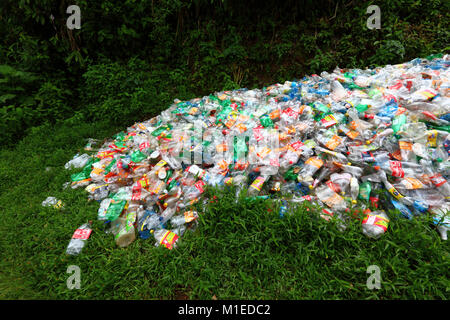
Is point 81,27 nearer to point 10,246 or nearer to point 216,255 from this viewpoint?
point 10,246

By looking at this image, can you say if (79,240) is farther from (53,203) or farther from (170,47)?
(170,47)

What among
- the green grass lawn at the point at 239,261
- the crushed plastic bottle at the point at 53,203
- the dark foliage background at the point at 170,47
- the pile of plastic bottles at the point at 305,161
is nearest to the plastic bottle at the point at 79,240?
the green grass lawn at the point at 239,261

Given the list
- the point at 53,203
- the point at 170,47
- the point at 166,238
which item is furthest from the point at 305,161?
the point at 170,47

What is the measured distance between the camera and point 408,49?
4.24 meters

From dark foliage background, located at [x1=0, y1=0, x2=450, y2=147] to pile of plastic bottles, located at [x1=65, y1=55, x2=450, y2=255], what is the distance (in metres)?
1.77

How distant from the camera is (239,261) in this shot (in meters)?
1.60

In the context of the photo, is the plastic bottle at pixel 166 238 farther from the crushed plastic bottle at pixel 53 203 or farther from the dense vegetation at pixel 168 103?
the crushed plastic bottle at pixel 53 203

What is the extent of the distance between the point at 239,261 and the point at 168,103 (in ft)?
11.9

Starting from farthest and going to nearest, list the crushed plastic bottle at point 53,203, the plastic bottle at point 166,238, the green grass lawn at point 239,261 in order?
the crushed plastic bottle at point 53,203
the plastic bottle at point 166,238
the green grass lawn at point 239,261

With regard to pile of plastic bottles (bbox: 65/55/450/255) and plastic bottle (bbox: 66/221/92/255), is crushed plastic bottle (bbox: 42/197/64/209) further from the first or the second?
plastic bottle (bbox: 66/221/92/255)

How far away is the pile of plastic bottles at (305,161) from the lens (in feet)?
5.91

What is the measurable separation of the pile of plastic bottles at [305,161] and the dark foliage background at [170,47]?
177 cm

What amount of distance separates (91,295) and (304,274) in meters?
1.52

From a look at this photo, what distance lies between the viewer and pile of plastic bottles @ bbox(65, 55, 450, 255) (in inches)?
70.9
